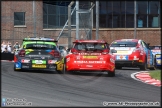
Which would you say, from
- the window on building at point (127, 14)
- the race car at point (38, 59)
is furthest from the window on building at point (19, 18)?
the window on building at point (127, 14)

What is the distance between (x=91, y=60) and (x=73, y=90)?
4595mm

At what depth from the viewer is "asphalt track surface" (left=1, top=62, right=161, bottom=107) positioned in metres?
10.4

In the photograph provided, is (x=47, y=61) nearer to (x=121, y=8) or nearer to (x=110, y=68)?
(x=110, y=68)

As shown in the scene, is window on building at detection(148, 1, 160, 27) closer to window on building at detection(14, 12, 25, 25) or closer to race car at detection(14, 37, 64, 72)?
window on building at detection(14, 12, 25, 25)

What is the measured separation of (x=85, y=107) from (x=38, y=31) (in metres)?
16.6

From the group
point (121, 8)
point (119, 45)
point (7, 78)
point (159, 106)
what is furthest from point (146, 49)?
point (121, 8)

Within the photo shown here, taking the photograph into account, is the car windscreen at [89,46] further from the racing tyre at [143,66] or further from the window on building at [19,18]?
the window on building at [19,18]

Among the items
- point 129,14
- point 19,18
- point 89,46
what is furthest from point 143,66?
point 129,14

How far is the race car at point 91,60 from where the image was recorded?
653 inches

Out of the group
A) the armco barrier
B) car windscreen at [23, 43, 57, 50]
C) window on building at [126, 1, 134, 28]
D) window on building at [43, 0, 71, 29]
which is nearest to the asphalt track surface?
car windscreen at [23, 43, 57, 50]

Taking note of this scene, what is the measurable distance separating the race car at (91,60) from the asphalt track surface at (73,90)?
83 centimetres

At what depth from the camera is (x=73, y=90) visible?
1215 centimetres

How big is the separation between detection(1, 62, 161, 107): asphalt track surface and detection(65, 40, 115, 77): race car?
83 centimetres

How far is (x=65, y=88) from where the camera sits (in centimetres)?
1246
